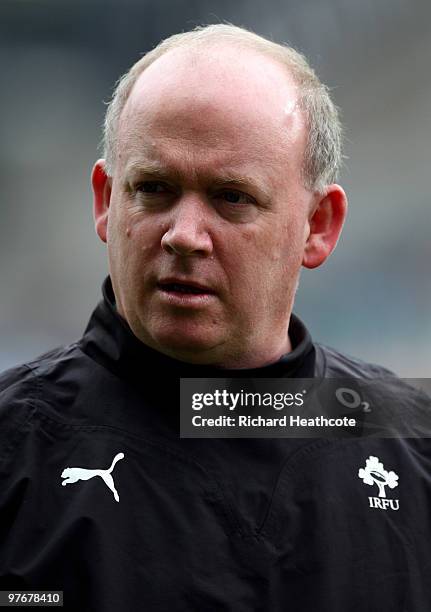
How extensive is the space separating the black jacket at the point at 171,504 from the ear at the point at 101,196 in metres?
Answer: 0.11

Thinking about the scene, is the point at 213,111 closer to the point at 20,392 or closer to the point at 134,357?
the point at 134,357

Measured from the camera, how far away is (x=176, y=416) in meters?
1.51

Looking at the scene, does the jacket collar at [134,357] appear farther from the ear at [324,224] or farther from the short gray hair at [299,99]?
the short gray hair at [299,99]

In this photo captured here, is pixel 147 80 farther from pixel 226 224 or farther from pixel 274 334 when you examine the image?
pixel 274 334

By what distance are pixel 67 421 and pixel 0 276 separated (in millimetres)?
3728

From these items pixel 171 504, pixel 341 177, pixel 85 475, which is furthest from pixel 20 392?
pixel 341 177

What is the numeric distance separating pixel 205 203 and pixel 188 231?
→ 7 cm

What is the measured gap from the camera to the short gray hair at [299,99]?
1.61 meters

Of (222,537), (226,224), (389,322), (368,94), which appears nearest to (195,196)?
(226,224)

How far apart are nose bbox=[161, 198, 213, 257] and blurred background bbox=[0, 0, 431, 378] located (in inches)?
139

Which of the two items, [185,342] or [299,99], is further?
[299,99]

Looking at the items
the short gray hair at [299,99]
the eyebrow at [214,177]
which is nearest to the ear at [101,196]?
the short gray hair at [299,99]

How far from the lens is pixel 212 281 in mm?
1466

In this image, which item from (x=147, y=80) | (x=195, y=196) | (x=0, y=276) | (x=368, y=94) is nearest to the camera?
(x=195, y=196)
